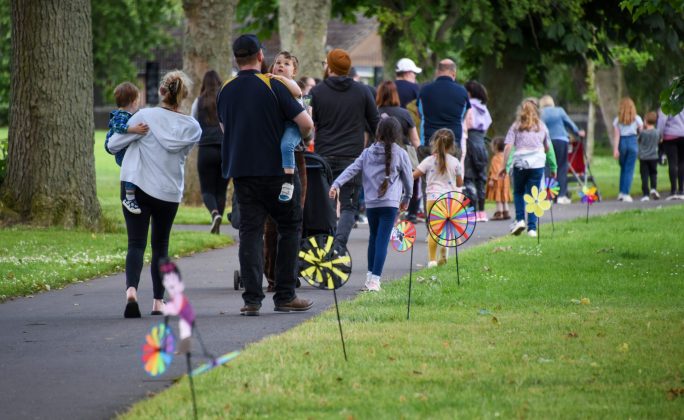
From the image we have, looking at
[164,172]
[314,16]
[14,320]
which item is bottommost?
[14,320]

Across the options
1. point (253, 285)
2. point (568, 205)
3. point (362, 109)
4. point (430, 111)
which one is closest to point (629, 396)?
point (253, 285)

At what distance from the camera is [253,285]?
10.1 m

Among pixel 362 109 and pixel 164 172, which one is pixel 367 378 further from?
pixel 362 109

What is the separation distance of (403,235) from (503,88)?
787 inches

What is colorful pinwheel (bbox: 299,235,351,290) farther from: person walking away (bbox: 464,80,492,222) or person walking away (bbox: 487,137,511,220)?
person walking away (bbox: 464,80,492,222)

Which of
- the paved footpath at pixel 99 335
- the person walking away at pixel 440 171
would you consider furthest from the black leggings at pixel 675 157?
the person walking away at pixel 440 171

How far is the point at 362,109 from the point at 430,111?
5.07m

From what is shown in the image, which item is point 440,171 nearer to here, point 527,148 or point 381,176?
point 381,176

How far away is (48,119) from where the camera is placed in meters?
17.0

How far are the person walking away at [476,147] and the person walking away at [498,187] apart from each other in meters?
0.29

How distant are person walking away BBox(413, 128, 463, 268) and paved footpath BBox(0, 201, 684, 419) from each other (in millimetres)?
449

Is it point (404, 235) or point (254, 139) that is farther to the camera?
point (404, 235)

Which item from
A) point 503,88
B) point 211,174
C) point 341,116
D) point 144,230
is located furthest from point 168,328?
point 503,88

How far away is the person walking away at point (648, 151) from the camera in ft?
85.0
